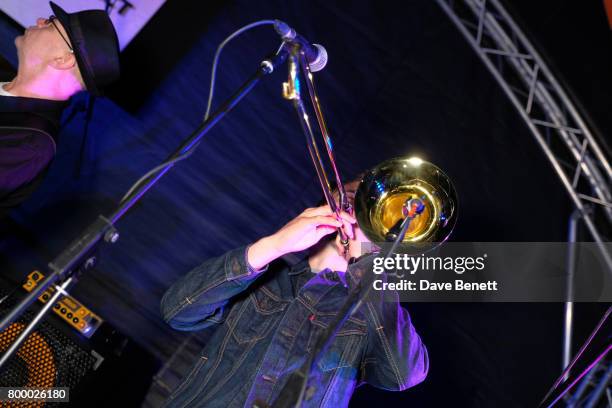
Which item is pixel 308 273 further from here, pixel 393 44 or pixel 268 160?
pixel 393 44

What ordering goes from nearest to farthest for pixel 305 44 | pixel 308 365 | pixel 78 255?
pixel 308 365, pixel 78 255, pixel 305 44

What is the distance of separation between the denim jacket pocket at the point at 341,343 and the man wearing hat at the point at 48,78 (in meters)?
1.29

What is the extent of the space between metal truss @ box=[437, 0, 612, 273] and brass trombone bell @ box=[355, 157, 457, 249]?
1.16 meters

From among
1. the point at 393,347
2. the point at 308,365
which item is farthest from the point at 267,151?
the point at 308,365

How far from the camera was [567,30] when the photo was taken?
287 centimetres

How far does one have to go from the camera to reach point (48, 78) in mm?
2326

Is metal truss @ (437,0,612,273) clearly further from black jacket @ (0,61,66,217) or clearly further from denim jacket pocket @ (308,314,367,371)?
black jacket @ (0,61,66,217)

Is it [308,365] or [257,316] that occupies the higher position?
[257,316]

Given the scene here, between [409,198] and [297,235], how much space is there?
494 mm

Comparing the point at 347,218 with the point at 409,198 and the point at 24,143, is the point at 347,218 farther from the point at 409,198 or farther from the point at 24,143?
the point at 24,143

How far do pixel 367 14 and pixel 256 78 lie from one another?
68.3 inches

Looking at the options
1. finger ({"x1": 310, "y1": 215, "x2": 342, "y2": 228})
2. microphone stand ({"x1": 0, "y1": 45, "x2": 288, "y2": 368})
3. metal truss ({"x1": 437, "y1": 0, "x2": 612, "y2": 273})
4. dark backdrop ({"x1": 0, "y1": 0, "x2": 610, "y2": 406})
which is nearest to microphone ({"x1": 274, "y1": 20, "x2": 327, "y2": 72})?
microphone stand ({"x1": 0, "y1": 45, "x2": 288, "y2": 368})

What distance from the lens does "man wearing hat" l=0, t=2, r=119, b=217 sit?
221 cm

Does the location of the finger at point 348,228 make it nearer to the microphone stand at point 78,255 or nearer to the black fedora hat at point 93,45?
the microphone stand at point 78,255
